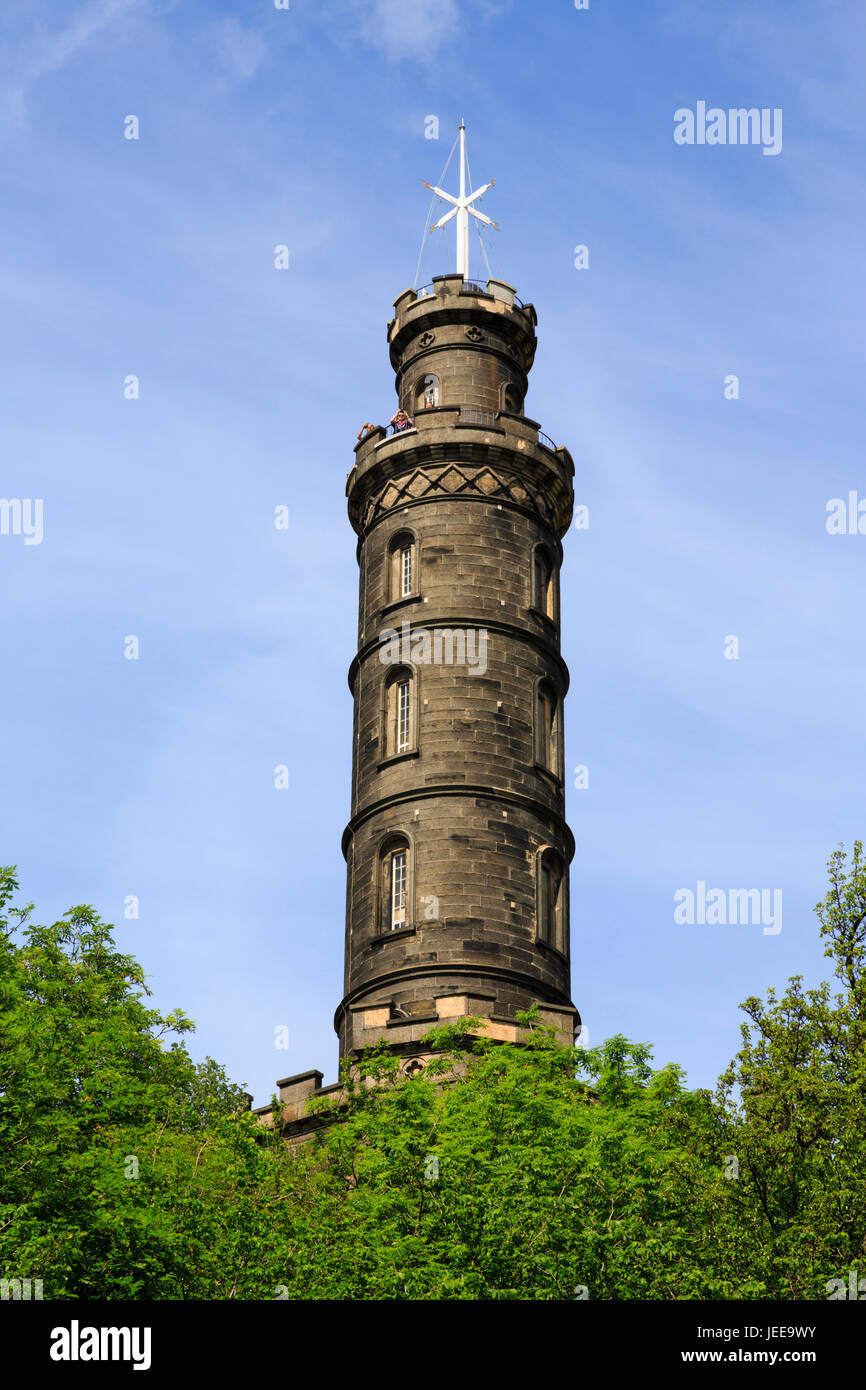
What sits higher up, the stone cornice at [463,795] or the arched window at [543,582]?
the arched window at [543,582]

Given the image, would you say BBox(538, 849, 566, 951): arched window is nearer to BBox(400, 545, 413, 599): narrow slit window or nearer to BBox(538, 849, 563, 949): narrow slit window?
BBox(538, 849, 563, 949): narrow slit window

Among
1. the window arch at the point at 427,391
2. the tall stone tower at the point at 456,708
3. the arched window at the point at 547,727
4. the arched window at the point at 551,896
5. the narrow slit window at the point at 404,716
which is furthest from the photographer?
the window arch at the point at 427,391

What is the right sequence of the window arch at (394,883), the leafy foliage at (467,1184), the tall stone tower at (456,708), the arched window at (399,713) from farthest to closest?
the arched window at (399,713), the window arch at (394,883), the tall stone tower at (456,708), the leafy foliage at (467,1184)

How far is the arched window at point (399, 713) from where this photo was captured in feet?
132

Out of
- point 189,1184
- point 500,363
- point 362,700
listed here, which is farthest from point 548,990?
point 500,363

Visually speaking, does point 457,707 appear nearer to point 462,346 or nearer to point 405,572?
point 405,572

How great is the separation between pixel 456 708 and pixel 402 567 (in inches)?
191

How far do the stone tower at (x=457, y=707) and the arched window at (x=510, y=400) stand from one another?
7 centimetres

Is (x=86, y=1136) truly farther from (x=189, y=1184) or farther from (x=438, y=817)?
(x=438, y=817)

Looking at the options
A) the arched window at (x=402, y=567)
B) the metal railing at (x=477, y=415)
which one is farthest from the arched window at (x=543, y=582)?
the metal railing at (x=477, y=415)

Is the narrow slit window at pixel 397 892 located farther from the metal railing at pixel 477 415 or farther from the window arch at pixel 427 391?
the window arch at pixel 427 391

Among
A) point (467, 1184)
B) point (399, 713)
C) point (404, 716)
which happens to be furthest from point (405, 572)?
point (467, 1184)

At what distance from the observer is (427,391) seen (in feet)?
154
